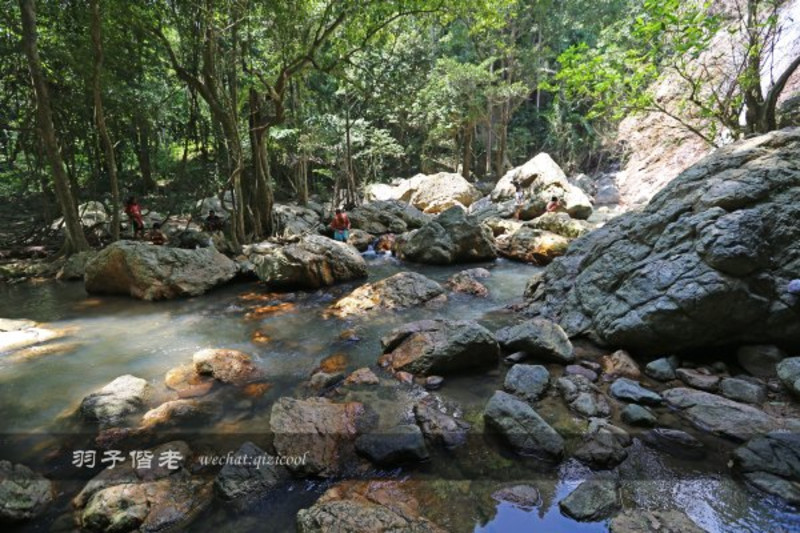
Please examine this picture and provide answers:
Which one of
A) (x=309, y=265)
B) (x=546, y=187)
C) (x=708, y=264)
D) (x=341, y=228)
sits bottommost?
(x=309, y=265)

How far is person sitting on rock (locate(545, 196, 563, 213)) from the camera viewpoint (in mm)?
16094

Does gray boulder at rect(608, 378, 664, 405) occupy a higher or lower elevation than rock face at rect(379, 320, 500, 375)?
lower

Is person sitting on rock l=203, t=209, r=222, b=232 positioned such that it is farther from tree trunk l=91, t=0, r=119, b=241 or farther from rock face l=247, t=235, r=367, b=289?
rock face l=247, t=235, r=367, b=289

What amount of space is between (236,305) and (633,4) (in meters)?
24.9

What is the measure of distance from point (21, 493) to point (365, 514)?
2.64m

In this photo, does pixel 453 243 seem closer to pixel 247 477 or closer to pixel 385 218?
pixel 385 218

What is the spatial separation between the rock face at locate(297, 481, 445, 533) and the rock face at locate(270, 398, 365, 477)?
34 centimetres

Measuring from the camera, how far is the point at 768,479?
3.01 meters

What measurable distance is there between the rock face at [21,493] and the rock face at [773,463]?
17.3ft

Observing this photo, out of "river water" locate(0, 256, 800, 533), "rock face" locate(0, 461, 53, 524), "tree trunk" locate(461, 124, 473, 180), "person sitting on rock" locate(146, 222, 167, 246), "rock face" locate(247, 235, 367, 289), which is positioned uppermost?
"tree trunk" locate(461, 124, 473, 180)

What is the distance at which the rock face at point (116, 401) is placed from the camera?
4352 mm

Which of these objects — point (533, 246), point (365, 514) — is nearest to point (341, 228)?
point (533, 246)

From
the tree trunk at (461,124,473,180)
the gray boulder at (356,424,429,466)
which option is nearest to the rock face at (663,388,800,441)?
the gray boulder at (356,424,429,466)

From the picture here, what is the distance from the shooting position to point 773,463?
3.08 meters
